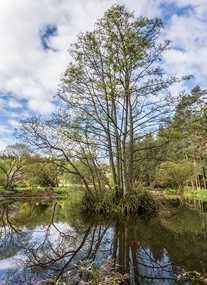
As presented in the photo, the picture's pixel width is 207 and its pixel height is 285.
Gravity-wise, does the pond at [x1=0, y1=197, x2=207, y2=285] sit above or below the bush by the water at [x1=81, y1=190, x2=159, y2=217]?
below

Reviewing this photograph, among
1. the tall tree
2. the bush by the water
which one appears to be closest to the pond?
the bush by the water

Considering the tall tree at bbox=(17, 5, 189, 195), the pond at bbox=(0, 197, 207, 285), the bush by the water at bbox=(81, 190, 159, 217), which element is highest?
the tall tree at bbox=(17, 5, 189, 195)

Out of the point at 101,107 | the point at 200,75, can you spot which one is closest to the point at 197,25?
the point at 200,75

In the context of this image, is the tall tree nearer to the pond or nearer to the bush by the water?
the bush by the water

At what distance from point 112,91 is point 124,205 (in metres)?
5.03

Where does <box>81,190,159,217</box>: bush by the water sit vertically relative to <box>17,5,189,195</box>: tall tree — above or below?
below

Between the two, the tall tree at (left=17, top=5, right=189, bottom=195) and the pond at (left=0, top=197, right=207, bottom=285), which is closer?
the pond at (left=0, top=197, right=207, bottom=285)

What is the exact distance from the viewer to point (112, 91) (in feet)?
30.9

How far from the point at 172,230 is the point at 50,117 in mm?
6874

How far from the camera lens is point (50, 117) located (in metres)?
10.0

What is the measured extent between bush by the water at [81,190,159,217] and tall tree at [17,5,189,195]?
0.48 m

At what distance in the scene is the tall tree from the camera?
9656 millimetres

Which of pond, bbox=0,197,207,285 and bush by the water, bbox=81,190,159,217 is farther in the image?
bush by the water, bbox=81,190,159,217

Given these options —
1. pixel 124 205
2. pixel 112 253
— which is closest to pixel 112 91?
pixel 124 205
